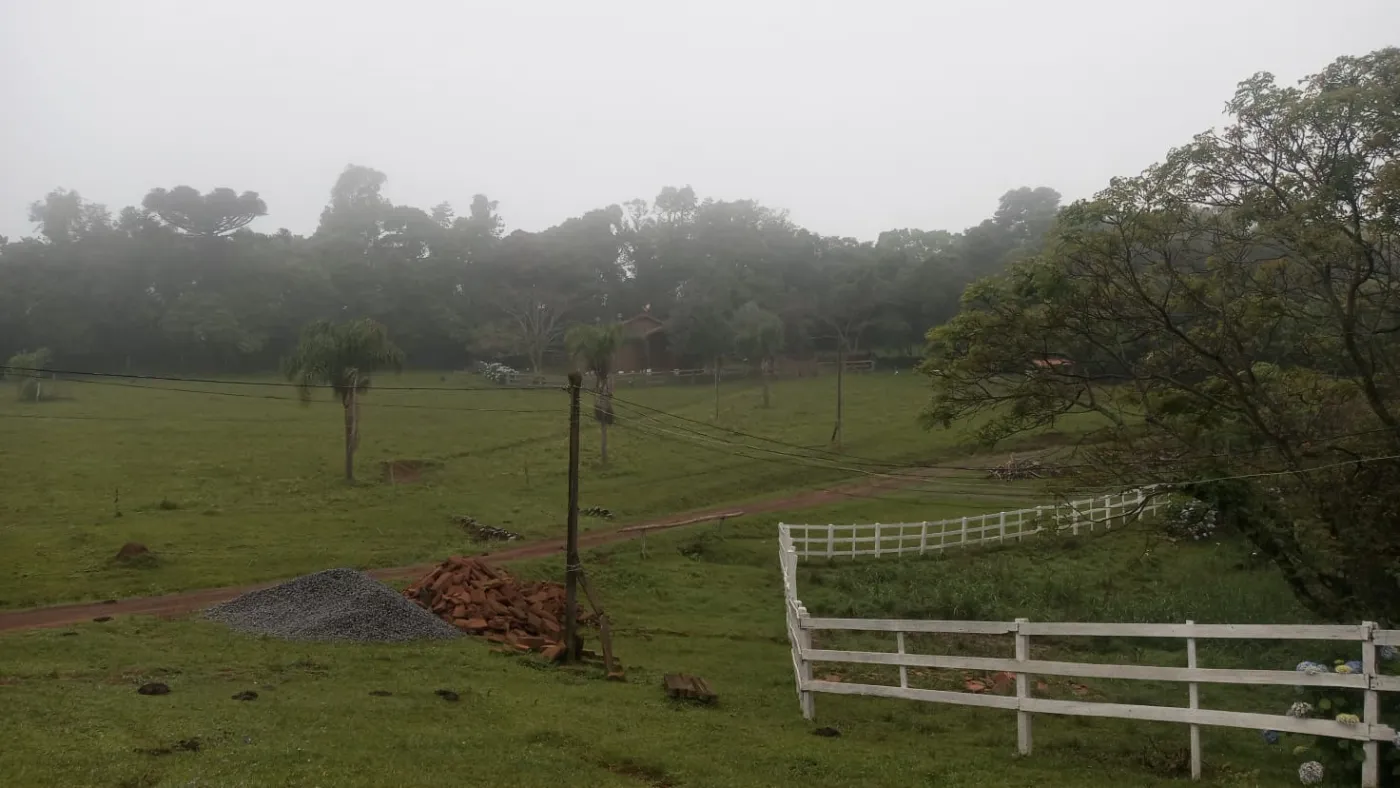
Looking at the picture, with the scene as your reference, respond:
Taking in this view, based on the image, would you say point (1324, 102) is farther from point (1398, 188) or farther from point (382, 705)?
point (382, 705)

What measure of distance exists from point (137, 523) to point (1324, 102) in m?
31.9

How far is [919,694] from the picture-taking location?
10219 millimetres

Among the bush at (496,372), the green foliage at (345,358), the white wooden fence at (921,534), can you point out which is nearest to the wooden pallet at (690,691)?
the white wooden fence at (921,534)

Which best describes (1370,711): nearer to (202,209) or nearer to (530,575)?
(530,575)

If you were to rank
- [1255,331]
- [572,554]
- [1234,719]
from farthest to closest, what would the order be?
→ [572,554] < [1255,331] < [1234,719]

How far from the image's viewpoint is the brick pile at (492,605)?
59.1ft

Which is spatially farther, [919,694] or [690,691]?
[690,691]

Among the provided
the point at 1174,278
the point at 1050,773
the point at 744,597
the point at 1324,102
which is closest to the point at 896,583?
the point at 744,597

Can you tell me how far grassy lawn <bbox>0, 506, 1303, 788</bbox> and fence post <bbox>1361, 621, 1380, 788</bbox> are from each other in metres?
0.76

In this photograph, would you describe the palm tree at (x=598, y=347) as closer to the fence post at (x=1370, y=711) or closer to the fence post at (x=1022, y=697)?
the fence post at (x=1022, y=697)

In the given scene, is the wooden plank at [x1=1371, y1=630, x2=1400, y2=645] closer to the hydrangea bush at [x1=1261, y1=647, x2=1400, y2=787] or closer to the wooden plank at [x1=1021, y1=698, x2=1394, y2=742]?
the hydrangea bush at [x1=1261, y1=647, x2=1400, y2=787]

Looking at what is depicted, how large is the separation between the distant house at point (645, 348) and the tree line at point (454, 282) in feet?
5.84

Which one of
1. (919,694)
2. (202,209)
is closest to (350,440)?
(919,694)

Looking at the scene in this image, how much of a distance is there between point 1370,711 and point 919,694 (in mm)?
4267
